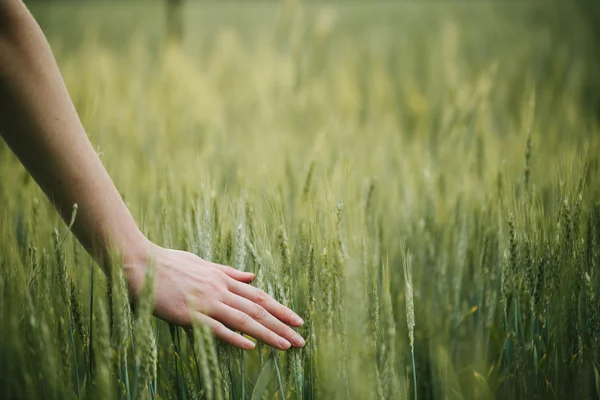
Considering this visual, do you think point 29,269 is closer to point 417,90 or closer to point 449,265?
point 449,265

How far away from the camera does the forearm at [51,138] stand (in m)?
0.72

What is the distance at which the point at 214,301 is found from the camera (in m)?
0.75

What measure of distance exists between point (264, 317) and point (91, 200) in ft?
1.12

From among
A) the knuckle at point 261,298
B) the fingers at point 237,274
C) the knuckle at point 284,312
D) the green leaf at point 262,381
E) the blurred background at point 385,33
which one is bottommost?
the green leaf at point 262,381

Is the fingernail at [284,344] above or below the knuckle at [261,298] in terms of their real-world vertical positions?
below

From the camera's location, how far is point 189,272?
0.75 m

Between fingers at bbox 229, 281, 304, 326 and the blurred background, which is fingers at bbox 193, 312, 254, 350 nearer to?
fingers at bbox 229, 281, 304, 326

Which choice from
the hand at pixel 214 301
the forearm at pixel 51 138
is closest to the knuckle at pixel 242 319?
the hand at pixel 214 301

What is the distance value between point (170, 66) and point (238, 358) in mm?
2187

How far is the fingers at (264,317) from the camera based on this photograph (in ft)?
2.41

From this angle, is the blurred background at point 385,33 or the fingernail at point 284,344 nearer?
the fingernail at point 284,344

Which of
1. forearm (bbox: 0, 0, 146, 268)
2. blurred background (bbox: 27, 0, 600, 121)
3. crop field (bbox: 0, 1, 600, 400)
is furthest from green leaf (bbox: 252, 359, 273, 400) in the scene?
blurred background (bbox: 27, 0, 600, 121)

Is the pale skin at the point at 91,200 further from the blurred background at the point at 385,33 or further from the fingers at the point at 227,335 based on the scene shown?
the blurred background at the point at 385,33

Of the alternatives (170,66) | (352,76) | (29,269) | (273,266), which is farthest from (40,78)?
(352,76)
